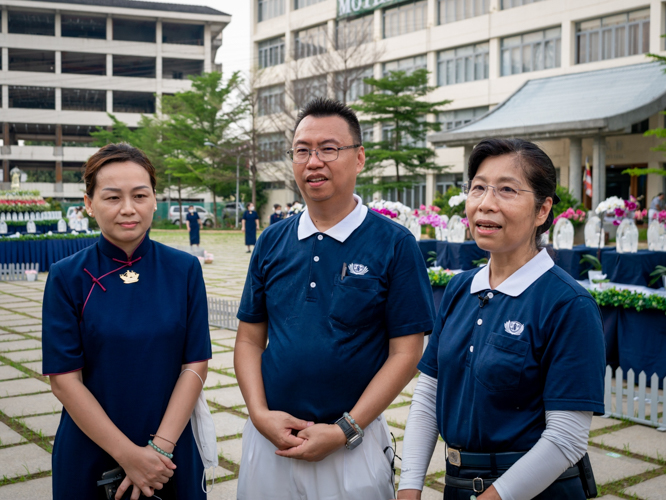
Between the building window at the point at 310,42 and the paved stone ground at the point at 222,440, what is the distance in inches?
1301

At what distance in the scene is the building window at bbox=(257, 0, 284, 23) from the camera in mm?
41781

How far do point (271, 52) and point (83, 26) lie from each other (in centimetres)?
1853

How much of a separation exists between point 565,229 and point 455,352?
20.3ft

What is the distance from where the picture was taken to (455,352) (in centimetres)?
186

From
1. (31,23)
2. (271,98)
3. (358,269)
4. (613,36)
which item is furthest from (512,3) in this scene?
(31,23)

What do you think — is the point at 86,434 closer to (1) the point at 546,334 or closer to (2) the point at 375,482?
(2) the point at 375,482

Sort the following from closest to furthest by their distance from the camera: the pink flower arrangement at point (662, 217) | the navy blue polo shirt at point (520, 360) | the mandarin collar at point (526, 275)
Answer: the navy blue polo shirt at point (520, 360)
the mandarin collar at point (526, 275)
the pink flower arrangement at point (662, 217)

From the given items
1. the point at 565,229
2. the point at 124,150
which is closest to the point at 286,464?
the point at 124,150

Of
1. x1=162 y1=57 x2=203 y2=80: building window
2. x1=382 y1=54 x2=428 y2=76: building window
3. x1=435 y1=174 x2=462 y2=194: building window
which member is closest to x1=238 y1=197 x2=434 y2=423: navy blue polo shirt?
x1=435 y1=174 x2=462 y2=194: building window

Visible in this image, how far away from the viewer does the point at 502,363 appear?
67.6 inches

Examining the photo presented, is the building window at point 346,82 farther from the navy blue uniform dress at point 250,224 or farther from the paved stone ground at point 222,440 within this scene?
the paved stone ground at point 222,440

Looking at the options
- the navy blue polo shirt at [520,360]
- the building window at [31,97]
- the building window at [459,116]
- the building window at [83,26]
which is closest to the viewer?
the navy blue polo shirt at [520,360]

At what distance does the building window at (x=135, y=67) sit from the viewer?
2060 inches

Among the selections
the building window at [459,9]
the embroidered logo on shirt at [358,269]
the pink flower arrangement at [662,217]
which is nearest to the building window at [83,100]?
the building window at [459,9]
